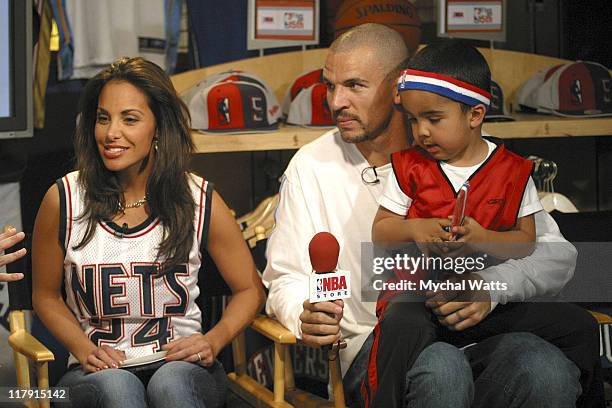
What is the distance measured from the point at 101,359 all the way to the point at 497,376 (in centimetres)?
78

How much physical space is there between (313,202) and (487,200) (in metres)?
0.49

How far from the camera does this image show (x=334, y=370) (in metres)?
2.05

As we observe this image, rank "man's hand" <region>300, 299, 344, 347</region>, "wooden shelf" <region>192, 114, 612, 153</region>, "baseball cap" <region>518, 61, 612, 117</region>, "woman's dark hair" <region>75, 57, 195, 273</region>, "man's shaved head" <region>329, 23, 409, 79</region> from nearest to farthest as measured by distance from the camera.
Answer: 1. "man's hand" <region>300, 299, 344, 347</region>
2. "woman's dark hair" <region>75, 57, 195, 273</region>
3. "man's shaved head" <region>329, 23, 409, 79</region>
4. "wooden shelf" <region>192, 114, 612, 153</region>
5. "baseball cap" <region>518, 61, 612, 117</region>

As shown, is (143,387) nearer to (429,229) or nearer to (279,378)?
(279,378)

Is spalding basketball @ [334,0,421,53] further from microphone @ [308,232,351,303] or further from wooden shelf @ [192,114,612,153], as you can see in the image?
microphone @ [308,232,351,303]

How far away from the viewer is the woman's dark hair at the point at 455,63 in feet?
6.15

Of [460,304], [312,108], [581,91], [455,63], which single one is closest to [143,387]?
[460,304]

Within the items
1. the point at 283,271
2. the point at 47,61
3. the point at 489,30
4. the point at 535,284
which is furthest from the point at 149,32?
the point at 535,284

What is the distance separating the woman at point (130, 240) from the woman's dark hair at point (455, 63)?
559 mm

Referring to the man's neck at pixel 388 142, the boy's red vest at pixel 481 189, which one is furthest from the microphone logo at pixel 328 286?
the man's neck at pixel 388 142

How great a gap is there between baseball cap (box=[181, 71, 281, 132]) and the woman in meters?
0.72

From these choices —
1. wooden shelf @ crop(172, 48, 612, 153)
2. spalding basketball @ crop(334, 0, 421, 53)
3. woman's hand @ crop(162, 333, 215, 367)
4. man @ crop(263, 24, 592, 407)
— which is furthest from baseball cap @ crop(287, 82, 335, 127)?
woman's hand @ crop(162, 333, 215, 367)

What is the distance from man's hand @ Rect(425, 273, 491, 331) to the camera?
1.84m

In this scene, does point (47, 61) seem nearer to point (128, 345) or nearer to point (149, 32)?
point (149, 32)
